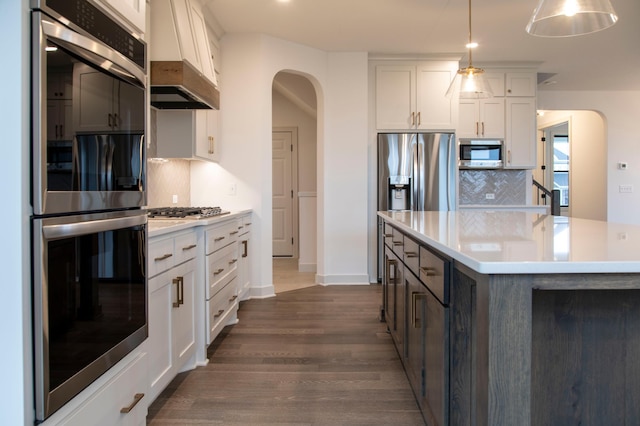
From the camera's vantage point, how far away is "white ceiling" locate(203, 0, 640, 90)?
368 cm

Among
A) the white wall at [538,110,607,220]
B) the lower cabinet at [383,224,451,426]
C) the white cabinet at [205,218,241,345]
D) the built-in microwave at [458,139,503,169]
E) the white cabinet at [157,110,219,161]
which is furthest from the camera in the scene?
the white wall at [538,110,607,220]

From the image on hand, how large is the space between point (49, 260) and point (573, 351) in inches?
56.7

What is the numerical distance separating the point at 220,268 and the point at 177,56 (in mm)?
1439

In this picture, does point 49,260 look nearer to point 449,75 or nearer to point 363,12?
point 363,12

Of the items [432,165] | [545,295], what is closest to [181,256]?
[545,295]

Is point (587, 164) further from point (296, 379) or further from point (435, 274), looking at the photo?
point (435, 274)

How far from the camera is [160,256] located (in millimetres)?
1962

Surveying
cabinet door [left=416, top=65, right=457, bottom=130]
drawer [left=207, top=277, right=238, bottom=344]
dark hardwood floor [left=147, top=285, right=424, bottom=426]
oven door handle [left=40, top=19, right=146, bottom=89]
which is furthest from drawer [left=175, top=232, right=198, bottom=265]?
cabinet door [left=416, top=65, right=457, bottom=130]

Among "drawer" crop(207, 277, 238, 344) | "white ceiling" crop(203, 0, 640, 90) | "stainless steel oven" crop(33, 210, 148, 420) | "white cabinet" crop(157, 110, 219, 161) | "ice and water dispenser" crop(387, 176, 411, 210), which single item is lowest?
"drawer" crop(207, 277, 238, 344)

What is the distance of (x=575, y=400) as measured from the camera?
124 cm

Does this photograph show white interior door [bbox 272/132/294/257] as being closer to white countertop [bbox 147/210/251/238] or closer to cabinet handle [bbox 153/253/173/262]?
white countertop [bbox 147/210/251/238]

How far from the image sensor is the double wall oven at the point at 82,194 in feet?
3.19

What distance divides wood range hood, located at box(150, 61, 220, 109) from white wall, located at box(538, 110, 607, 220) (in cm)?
657

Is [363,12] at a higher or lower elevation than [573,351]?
higher
